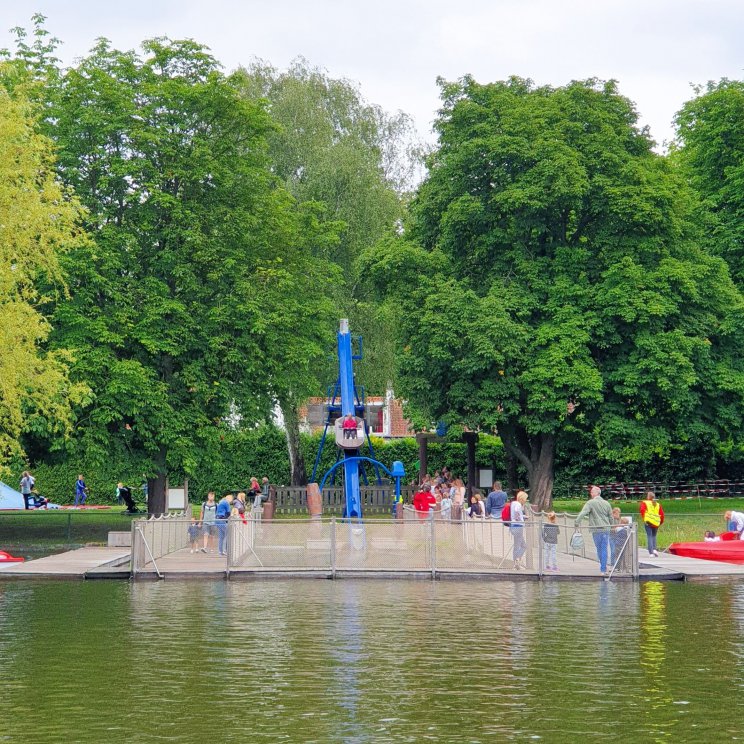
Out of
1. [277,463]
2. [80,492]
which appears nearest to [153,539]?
[277,463]

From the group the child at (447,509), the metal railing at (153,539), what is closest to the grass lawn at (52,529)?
the metal railing at (153,539)

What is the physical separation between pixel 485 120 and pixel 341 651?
112 ft

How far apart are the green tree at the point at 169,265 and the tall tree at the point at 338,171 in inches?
399

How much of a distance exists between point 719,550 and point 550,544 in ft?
20.2

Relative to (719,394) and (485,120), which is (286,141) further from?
(719,394)

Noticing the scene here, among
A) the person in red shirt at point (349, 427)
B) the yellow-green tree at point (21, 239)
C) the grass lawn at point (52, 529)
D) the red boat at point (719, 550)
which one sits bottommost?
the red boat at point (719, 550)

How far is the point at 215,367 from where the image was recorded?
4297 cm

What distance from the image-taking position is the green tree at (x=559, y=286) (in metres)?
45.2

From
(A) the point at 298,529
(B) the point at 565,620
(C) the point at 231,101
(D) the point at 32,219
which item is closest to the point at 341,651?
(B) the point at 565,620

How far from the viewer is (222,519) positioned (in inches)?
1236

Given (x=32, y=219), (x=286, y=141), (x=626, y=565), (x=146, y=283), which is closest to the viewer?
(x=626, y=565)

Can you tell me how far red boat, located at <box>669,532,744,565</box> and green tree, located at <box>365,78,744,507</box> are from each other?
11.5m

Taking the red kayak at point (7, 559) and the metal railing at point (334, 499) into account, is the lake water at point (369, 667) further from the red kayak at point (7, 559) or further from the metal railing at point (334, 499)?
the metal railing at point (334, 499)

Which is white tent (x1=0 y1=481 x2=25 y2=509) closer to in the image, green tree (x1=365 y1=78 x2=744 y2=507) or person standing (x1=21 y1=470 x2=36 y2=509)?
person standing (x1=21 y1=470 x2=36 y2=509)
